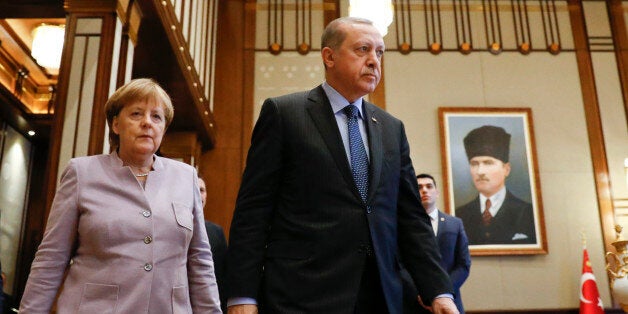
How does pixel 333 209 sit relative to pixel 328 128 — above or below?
below

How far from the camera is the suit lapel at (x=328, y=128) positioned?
6.14 feet

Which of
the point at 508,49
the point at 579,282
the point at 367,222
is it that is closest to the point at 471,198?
the point at 579,282

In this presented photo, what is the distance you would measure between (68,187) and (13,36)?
6698 mm

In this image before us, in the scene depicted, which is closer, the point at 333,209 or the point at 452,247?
the point at 333,209

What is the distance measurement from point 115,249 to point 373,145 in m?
0.87

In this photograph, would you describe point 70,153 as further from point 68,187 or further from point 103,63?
point 68,187

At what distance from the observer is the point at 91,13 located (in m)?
3.77

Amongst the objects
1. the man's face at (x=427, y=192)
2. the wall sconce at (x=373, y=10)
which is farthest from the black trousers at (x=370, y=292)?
the wall sconce at (x=373, y=10)

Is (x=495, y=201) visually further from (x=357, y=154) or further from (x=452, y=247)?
(x=357, y=154)

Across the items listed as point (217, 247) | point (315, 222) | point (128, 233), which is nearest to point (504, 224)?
point (217, 247)

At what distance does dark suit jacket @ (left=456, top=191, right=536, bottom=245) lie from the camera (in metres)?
6.69

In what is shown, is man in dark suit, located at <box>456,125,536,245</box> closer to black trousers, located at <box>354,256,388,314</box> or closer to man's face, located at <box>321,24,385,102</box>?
man's face, located at <box>321,24,385,102</box>

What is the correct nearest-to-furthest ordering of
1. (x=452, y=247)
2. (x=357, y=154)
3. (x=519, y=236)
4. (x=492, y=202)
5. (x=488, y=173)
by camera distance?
(x=357, y=154) → (x=452, y=247) → (x=519, y=236) → (x=492, y=202) → (x=488, y=173)

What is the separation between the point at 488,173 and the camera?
6.95 metres
